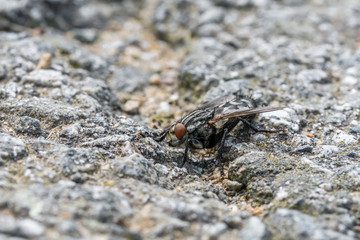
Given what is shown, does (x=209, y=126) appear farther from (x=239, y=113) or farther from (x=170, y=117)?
(x=170, y=117)

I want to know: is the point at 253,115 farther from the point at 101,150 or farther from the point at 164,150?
the point at 101,150

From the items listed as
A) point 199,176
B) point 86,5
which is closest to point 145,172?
point 199,176

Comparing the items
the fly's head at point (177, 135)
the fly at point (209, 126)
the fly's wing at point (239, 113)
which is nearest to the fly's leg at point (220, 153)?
the fly at point (209, 126)

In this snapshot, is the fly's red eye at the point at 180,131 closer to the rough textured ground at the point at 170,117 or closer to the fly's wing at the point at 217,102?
the rough textured ground at the point at 170,117

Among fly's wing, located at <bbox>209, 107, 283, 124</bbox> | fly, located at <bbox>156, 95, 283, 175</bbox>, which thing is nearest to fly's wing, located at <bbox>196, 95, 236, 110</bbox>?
fly, located at <bbox>156, 95, 283, 175</bbox>

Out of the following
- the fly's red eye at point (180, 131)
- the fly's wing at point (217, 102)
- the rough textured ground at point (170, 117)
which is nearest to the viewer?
the rough textured ground at point (170, 117)

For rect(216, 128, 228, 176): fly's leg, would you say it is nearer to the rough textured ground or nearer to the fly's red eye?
the rough textured ground

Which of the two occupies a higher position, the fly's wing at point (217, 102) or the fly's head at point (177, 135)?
the fly's wing at point (217, 102)

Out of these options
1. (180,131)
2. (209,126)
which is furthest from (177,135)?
(209,126)
